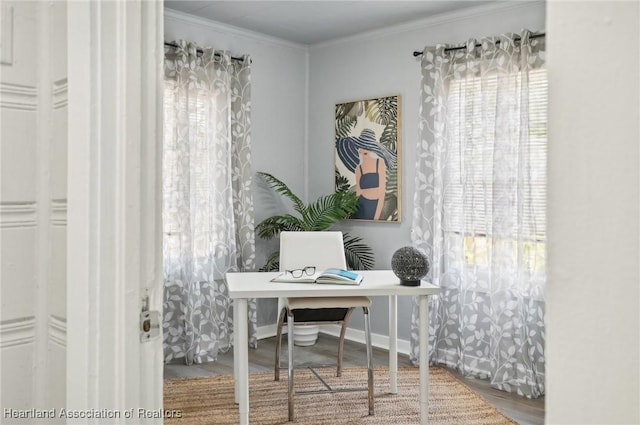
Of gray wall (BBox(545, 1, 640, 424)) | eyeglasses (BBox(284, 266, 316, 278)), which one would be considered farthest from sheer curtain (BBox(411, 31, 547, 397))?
gray wall (BBox(545, 1, 640, 424))

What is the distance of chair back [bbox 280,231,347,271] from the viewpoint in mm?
3566

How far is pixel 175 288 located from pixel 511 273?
7.91 feet

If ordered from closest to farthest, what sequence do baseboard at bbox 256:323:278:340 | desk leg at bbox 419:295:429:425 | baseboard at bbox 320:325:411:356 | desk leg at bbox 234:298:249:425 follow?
desk leg at bbox 234:298:249:425, desk leg at bbox 419:295:429:425, baseboard at bbox 320:325:411:356, baseboard at bbox 256:323:278:340

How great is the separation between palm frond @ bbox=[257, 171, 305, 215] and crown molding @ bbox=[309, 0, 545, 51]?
1.34m

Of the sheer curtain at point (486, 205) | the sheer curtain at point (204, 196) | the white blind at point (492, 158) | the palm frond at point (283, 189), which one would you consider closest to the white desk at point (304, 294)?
the sheer curtain at point (486, 205)

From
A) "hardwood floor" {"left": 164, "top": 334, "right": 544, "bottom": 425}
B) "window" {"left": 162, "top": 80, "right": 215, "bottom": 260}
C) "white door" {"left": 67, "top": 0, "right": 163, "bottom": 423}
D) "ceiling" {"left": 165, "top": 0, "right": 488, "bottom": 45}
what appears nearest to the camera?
"white door" {"left": 67, "top": 0, "right": 163, "bottom": 423}

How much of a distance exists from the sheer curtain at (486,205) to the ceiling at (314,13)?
34cm

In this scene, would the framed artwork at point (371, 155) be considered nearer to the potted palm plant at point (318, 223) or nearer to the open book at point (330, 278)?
the potted palm plant at point (318, 223)

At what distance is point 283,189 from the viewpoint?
4.59 metres

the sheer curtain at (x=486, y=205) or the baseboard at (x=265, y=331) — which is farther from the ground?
the sheer curtain at (x=486, y=205)

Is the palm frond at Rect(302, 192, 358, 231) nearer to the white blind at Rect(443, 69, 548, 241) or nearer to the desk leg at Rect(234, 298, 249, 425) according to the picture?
the white blind at Rect(443, 69, 548, 241)

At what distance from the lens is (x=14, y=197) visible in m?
1.09

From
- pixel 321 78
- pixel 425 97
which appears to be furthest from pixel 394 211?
pixel 321 78

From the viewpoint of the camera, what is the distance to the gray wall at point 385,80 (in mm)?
3914
